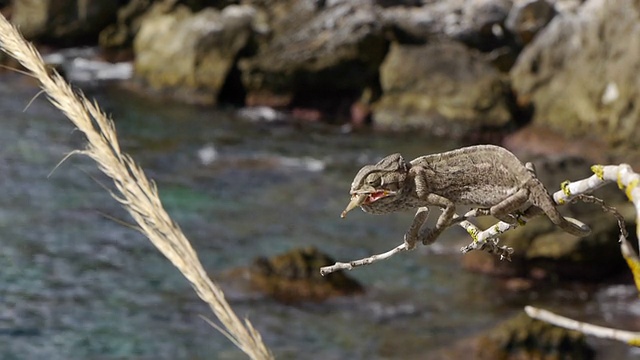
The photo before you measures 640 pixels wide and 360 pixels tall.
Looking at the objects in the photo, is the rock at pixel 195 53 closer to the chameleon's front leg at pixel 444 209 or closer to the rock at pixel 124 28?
the rock at pixel 124 28

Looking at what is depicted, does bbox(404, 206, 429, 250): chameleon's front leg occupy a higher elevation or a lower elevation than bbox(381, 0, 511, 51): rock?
higher

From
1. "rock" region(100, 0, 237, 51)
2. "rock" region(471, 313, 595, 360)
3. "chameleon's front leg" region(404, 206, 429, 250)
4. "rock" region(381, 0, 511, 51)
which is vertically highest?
"chameleon's front leg" region(404, 206, 429, 250)

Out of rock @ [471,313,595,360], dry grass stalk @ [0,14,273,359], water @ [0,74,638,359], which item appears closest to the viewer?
dry grass stalk @ [0,14,273,359]

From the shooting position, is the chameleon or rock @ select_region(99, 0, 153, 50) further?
rock @ select_region(99, 0, 153, 50)

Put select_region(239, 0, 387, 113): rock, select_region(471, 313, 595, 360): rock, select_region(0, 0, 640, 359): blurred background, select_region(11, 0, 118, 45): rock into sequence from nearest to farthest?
select_region(471, 313, 595, 360): rock < select_region(0, 0, 640, 359): blurred background < select_region(239, 0, 387, 113): rock < select_region(11, 0, 118, 45): rock

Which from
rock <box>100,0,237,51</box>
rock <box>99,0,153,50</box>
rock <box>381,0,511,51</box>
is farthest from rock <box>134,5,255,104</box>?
rock <box>381,0,511,51</box>

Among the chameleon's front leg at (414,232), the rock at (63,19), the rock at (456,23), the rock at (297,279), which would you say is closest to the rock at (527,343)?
the rock at (297,279)

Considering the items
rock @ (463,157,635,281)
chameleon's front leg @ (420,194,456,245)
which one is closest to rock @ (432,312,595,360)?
rock @ (463,157,635,281)

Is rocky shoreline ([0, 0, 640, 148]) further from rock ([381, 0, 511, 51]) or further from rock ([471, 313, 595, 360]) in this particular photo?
rock ([471, 313, 595, 360])
